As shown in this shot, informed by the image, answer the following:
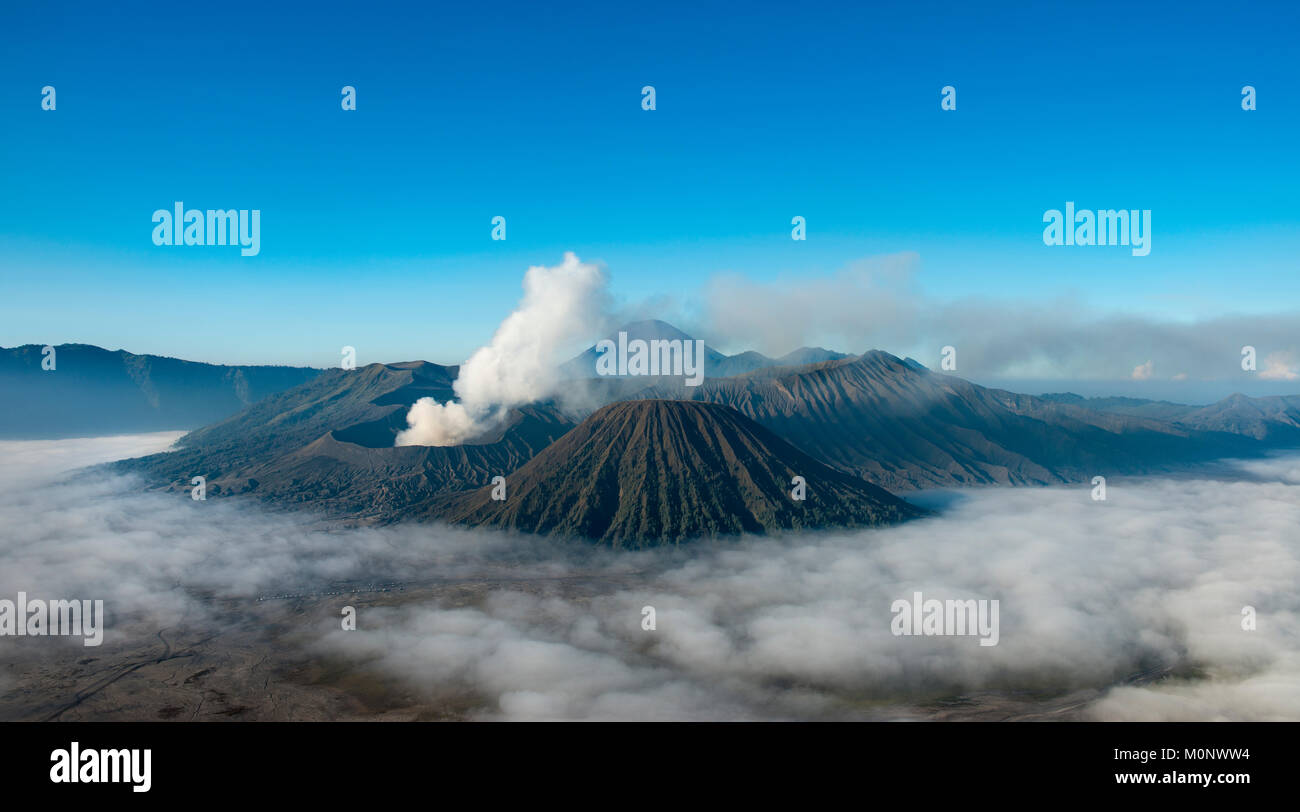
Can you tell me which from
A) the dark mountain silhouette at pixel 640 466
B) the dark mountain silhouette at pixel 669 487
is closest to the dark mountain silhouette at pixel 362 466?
the dark mountain silhouette at pixel 640 466

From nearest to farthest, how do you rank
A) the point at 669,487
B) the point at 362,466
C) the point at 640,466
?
the point at 669,487 < the point at 640,466 < the point at 362,466

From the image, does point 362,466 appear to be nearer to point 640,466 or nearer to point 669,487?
point 640,466

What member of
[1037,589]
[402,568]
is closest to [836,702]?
[1037,589]

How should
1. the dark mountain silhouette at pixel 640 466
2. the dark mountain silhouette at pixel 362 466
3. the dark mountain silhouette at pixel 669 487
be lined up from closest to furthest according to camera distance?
1. the dark mountain silhouette at pixel 669 487
2. the dark mountain silhouette at pixel 640 466
3. the dark mountain silhouette at pixel 362 466

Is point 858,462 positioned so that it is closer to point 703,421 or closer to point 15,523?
point 703,421

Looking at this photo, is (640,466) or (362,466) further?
(362,466)

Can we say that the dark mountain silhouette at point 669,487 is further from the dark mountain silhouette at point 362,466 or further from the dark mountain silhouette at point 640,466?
the dark mountain silhouette at point 362,466

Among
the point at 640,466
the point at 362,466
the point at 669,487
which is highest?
the point at 640,466

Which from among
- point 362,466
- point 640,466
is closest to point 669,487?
point 640,466

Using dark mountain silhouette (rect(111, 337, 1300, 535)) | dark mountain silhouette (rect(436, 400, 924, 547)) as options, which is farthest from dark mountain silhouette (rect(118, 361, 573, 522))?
dark mountain silhouette (rect(436, 400, 924, 547))

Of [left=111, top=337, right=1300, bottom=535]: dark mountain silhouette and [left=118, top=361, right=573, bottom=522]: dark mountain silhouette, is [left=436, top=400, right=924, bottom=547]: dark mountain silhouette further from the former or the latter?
[left=118, top=361, right=573, bottom=522]: dark mountain silhouette
